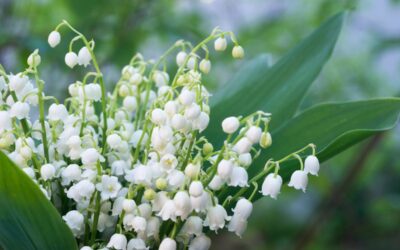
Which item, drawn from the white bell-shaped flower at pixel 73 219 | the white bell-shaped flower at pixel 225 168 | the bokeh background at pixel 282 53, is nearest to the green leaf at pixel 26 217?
the white bell-shaped flower at pixel 73 219

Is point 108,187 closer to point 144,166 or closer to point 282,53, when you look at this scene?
point 144,166

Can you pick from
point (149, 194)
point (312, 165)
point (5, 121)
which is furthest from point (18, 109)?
point (312, 165)

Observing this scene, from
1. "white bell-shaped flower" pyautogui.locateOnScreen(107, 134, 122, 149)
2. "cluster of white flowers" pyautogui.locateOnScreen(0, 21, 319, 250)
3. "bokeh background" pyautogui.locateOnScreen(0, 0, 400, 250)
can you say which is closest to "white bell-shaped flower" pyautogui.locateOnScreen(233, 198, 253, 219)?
"cluster of white flowers" pyautogui.locateOnScreen(0, 21, 319, 250)

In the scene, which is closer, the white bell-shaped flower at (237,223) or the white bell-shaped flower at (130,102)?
the white bell-shaped flower at (237,223)

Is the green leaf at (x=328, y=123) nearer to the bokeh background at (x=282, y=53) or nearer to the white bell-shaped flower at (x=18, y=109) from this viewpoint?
the white bell-shaped flower at (x=18, y=109)

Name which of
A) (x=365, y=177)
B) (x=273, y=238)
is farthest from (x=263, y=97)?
(x=273, y=238)

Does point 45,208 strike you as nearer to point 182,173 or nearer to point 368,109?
point 182,173
